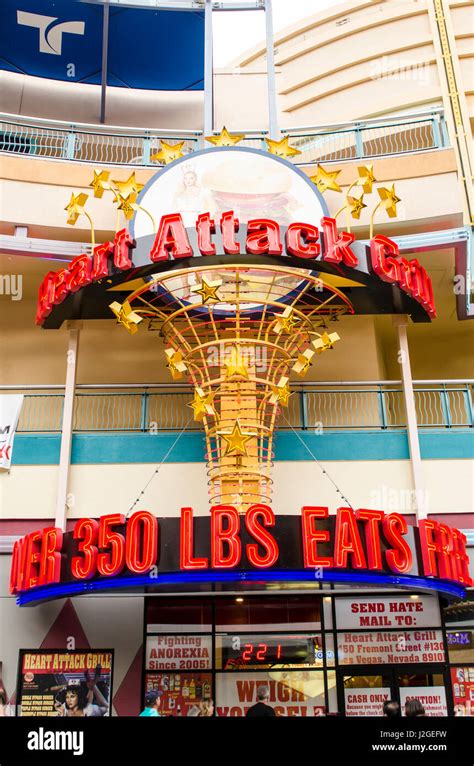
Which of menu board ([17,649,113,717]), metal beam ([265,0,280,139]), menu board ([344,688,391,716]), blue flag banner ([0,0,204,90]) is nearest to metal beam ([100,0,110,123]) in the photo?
blue flag banner ([0,0,204,90])

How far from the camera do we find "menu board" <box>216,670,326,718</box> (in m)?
13.0

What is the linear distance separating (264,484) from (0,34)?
1485 cm

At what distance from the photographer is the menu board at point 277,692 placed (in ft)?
42.8

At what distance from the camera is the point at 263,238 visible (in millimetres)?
11547

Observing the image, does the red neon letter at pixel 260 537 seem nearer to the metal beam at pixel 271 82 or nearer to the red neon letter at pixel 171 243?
the red neon letter at pixel 171 243

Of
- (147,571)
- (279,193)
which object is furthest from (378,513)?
(279,193)

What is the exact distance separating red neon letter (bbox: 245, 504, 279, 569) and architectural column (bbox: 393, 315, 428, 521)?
3408 mm

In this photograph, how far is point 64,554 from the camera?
1166 cm

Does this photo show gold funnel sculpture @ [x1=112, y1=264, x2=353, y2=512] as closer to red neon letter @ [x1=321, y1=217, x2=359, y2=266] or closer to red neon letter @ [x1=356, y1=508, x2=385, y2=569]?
red neon letter @ [x1=321, y1=217, x2=359, y2=266]

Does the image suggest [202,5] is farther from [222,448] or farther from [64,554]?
[64,554]

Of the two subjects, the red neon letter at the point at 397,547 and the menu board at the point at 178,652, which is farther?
the menu board at the point at 178,652

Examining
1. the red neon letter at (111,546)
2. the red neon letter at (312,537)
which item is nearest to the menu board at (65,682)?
the red neon letter at (111,546)

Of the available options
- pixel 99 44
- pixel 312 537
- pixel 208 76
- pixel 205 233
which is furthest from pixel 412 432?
pixel 99 44

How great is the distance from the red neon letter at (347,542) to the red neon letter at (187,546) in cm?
201
